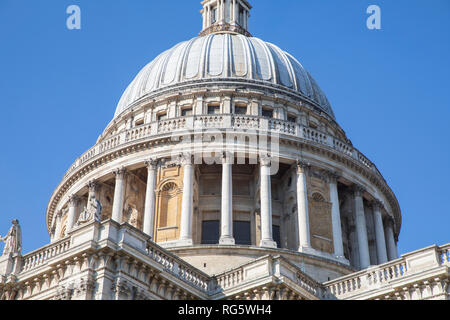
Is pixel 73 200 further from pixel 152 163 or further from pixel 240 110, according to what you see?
pixel 240 110

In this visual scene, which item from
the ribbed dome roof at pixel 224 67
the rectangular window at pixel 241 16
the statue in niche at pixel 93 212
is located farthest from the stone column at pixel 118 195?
the rectangular window at pixel 241 16

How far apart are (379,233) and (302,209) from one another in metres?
6.98

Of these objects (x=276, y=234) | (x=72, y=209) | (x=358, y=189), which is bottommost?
(x=276, y=234)

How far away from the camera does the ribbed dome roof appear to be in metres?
48.6

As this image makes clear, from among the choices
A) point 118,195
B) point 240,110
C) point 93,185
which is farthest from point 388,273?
point 93,185

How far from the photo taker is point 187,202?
1558 inches

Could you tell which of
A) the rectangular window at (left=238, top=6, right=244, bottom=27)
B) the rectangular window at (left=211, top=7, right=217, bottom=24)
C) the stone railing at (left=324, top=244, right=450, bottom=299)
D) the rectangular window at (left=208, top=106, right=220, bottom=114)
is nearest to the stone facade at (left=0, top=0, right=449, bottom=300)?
the stone railing at (left=324, top=244, right=450, bottom=299)

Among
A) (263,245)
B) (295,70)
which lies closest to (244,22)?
(295,70)

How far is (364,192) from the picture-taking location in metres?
44.6

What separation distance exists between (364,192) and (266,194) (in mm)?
7638

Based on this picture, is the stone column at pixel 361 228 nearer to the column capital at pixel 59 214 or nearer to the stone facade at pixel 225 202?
the stone facade at pixel 225 202

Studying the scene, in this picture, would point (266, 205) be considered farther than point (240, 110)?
No

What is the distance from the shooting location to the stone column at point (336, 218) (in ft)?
131
